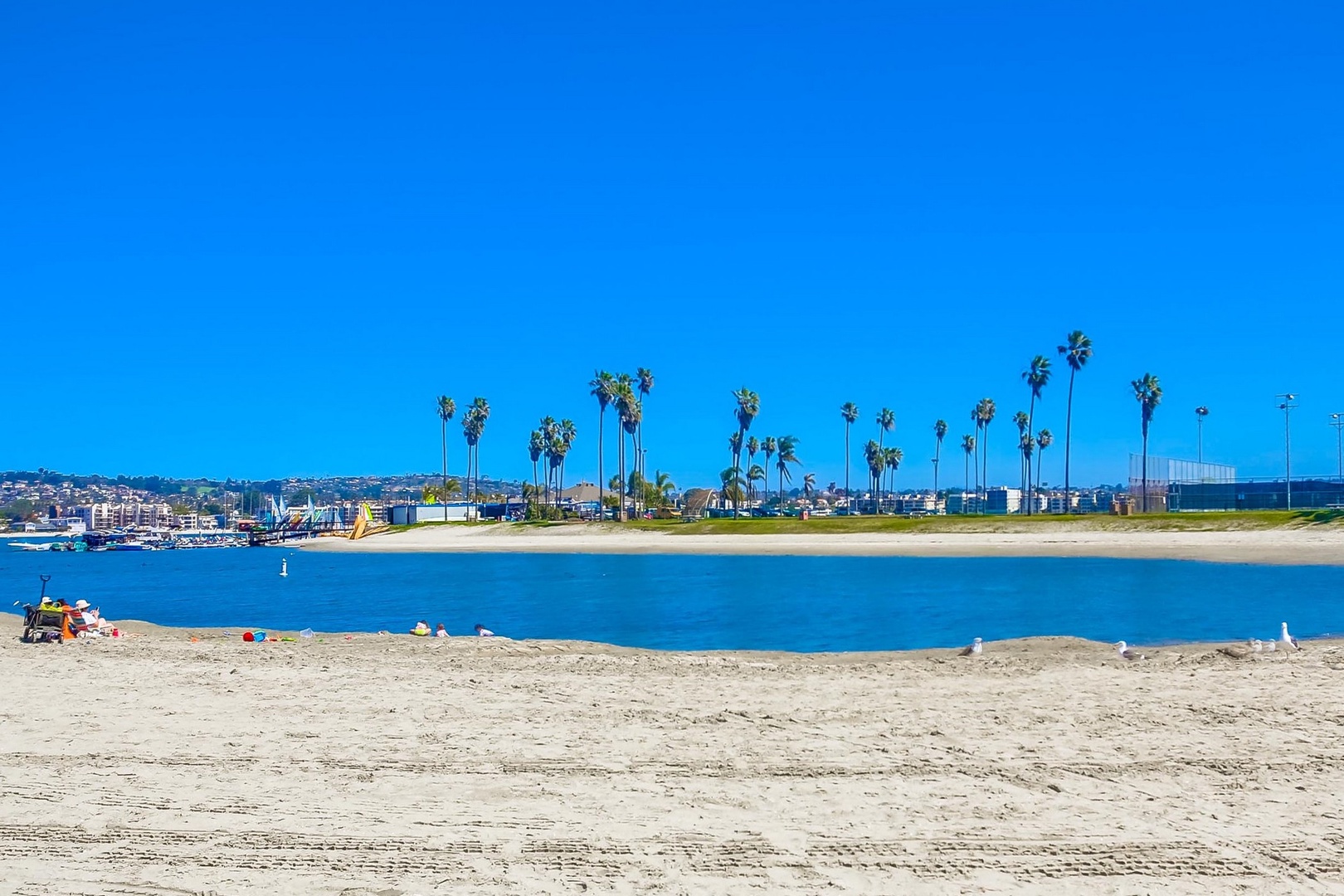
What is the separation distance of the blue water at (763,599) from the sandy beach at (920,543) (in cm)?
429

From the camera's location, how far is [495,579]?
158ft

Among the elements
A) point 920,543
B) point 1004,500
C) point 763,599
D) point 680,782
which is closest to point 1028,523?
point 920,543

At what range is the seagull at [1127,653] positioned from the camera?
1720 cm

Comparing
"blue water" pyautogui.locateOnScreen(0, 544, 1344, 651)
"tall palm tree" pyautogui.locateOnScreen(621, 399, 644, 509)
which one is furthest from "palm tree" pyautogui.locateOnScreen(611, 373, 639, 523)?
"blue water" pyautogui.locateOnScreen(0, 544, 1344, 651)

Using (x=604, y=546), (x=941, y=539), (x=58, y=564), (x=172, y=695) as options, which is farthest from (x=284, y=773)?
(x=58, y=564)

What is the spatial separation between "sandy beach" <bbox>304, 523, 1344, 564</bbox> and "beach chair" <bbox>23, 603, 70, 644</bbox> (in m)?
46.4

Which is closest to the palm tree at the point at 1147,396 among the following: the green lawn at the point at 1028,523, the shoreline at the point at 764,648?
the green lawn at the point at 1028,523

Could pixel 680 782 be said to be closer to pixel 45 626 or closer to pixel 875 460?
pixel 45 626

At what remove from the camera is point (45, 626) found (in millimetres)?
21219

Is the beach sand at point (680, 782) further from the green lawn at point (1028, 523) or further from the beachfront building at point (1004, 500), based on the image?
the beachfront building at point (1004, 500)

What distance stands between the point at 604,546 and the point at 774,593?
42610 millimetres

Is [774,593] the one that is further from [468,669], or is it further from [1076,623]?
[468,669]

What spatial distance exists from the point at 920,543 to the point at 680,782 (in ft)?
197

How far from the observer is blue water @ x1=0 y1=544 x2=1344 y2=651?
81.3 feet
